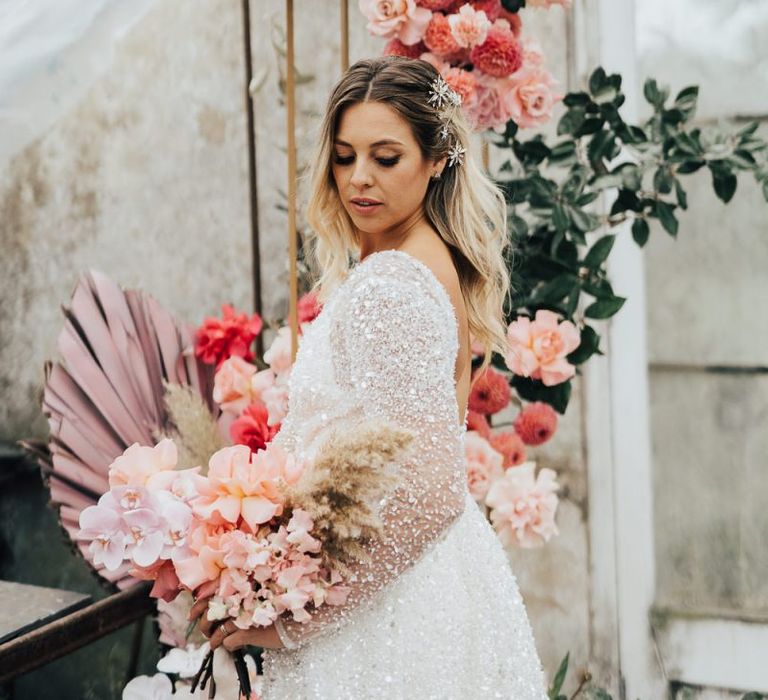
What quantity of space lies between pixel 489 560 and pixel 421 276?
432 mm

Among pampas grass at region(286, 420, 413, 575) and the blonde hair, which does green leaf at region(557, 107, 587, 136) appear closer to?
the blonde hair

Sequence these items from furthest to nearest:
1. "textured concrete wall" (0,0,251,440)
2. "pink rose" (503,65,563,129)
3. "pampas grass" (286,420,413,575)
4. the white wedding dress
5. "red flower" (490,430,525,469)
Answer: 1. "textured concrete wall" (0,0,251,440)
2. "red flower" (490,430,525,469)
3. "pink rose" (503,65,563,129)
4. the white wedding dress
5. "pampas grass" (286,420,413,575)

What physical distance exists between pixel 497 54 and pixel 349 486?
1.00 meters

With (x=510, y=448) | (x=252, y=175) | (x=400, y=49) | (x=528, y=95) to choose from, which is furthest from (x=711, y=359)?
(x=252, y=175)

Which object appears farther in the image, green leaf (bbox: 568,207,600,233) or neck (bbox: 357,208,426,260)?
green leaf (bbox: 568,207,600,233)

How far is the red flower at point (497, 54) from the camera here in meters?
1.60

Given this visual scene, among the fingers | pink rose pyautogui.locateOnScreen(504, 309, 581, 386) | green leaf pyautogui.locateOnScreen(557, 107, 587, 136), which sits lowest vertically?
the fingers

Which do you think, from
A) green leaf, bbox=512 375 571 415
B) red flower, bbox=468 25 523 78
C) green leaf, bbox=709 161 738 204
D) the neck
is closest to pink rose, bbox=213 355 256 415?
green leaf, bbox=512 375 571 415

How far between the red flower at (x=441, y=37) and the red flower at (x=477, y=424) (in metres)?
0.70

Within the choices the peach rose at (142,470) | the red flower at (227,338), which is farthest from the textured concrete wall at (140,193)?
the peach rose at (142,470)

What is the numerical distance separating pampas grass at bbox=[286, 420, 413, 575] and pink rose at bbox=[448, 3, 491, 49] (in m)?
0.92

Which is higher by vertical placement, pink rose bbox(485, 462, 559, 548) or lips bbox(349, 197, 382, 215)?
lips bbox(349, 197, 382, 215)

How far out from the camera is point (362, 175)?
1.13 m

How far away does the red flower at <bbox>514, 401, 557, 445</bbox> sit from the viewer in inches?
69.7
